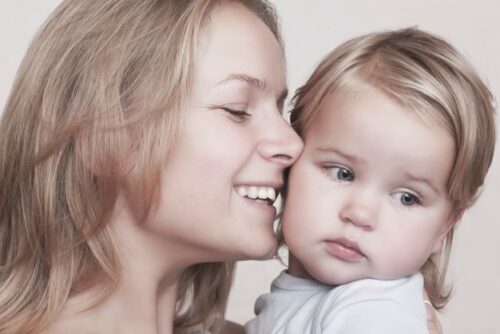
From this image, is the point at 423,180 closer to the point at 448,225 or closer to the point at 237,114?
the point at 448,225

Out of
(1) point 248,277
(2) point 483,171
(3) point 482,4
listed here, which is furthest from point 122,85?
(3) point 482,4

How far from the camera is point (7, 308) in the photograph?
246cm

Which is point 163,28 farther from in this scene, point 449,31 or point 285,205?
point 449,31

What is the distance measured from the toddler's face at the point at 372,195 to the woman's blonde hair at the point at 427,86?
3 centimetres

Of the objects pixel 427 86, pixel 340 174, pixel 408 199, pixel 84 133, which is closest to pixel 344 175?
pixel 340 174

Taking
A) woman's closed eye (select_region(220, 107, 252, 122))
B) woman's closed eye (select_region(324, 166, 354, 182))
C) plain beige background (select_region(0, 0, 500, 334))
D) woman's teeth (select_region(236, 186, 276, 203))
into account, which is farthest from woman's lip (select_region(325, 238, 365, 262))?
plain beige background (select_region(0, 0, 500, 334))

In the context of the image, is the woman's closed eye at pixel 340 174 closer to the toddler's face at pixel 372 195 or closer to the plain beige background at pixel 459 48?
the toddler's face at pixel 372 195

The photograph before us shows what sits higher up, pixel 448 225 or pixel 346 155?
pixel 346 155

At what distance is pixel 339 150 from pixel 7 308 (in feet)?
2.72

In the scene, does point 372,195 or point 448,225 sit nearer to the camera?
point 372,195

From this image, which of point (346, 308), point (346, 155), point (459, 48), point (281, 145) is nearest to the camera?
point (346, 308)

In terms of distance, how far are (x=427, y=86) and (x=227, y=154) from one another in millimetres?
463

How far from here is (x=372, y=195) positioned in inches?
91.3


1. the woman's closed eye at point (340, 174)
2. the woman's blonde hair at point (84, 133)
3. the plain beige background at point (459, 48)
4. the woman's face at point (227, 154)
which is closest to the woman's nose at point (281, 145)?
the woman's face at point (227, 154)
